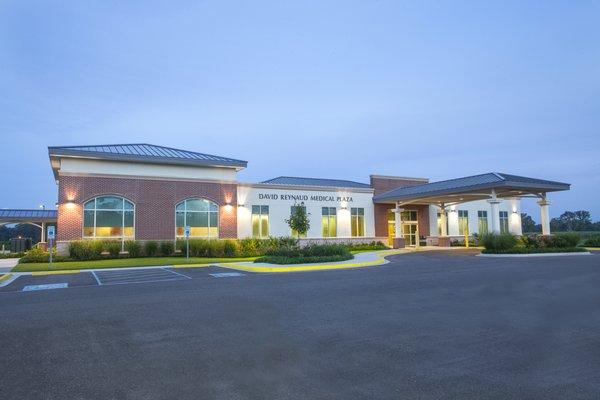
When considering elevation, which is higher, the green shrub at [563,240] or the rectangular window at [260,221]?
the rectangular window at [260,221]

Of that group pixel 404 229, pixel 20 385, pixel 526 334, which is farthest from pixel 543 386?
pixel 404 229

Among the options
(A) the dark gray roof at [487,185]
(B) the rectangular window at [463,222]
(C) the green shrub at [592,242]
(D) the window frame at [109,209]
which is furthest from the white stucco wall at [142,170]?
(C) the green shrub at [592,242]

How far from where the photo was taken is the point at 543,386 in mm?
4535

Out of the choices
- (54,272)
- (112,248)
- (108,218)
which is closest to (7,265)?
(112,248)

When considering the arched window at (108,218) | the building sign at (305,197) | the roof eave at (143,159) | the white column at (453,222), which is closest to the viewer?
the roof eave at (143,159)

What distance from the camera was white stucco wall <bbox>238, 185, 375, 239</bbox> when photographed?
3167cm

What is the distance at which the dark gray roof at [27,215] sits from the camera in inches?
1613

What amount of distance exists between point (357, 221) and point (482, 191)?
10735 millimetres

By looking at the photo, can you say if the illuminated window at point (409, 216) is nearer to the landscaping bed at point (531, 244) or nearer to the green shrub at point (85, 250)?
the landscaping bed at point (531, 244)

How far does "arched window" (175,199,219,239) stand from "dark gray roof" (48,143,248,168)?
2854 millimetres

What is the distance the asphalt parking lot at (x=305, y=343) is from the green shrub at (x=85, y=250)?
553 inches

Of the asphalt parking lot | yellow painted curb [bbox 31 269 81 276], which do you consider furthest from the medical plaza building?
the asphalt parking lot

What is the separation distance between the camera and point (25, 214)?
43219 mm

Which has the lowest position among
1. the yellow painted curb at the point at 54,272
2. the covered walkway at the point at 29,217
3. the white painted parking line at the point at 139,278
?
the white painted parking line at the point at 139,278
